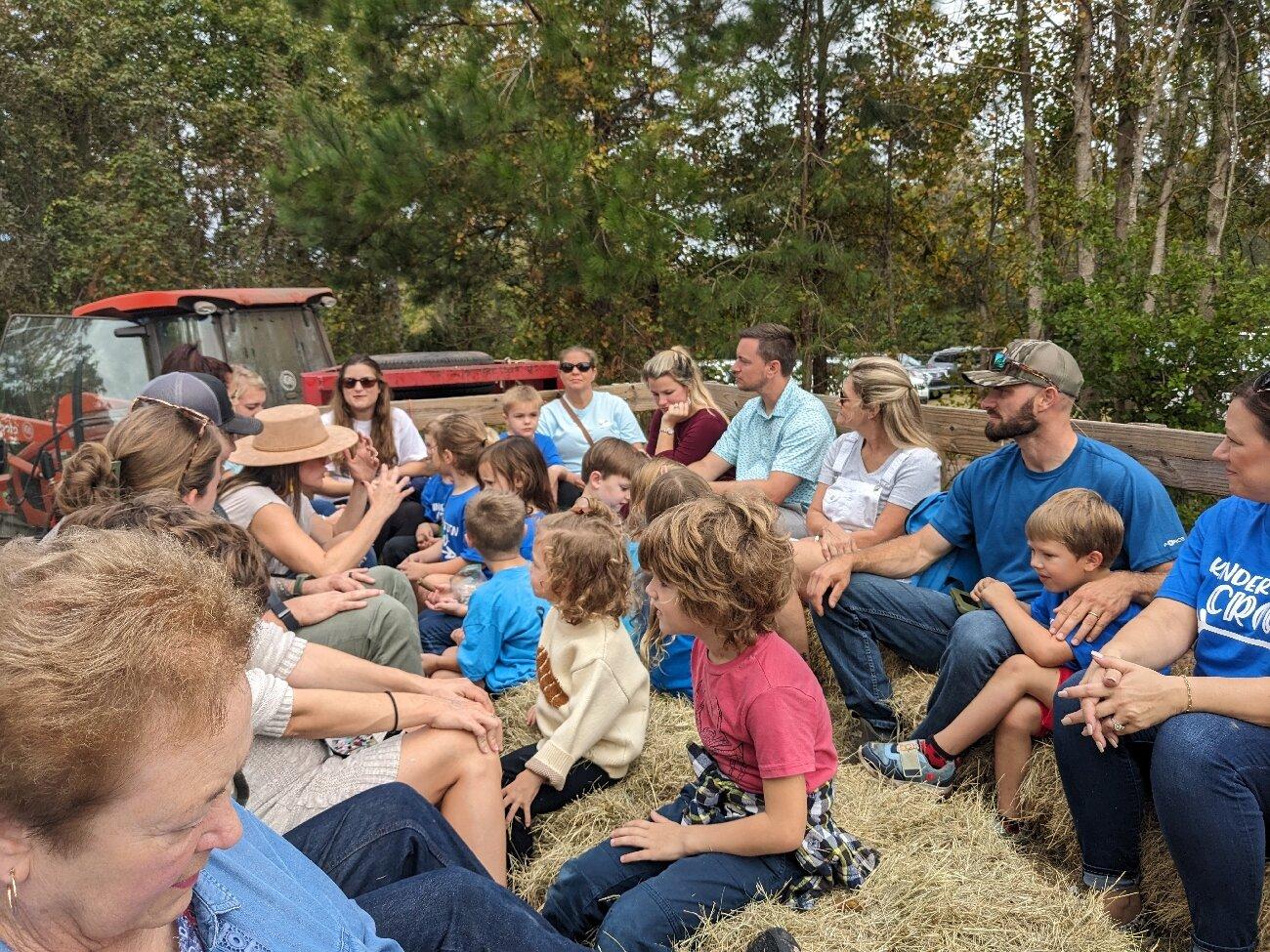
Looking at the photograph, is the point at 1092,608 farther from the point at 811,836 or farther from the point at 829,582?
the point at 811,836

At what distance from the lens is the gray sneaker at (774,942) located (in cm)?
207

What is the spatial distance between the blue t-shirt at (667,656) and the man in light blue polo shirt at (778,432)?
3.82 ft

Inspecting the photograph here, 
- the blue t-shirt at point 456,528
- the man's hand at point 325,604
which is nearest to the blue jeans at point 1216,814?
the man's hand at point 325,604

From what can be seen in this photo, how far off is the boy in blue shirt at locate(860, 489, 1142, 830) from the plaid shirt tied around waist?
0.72 m

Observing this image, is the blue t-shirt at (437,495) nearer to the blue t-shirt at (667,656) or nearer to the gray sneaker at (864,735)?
the blue t-shirt at (667,656)

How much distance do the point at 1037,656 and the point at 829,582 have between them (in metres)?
0.79

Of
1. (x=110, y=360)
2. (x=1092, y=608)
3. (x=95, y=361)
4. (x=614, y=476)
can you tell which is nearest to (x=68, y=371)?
(x=95, y=361)

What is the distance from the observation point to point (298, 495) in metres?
4.18

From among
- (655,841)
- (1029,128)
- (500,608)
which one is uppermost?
(1029,128)

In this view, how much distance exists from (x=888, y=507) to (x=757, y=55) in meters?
8.07

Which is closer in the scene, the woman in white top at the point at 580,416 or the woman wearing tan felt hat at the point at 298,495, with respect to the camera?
the woman wearing tan felt hat at the point at 298,495

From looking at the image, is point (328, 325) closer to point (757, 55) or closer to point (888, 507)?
point (757, 55)

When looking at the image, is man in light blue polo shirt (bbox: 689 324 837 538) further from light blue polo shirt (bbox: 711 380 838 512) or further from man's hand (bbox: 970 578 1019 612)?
man's hand (bbox: 970 578 1019 612)

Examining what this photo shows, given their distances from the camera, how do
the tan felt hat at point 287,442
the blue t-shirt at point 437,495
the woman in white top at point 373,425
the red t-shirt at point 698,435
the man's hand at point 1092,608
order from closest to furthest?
the man's hand at point 1092,608 < the tan felt hat at point 287,442 < the blue t-shirt at point 437,495 < the red t-shirt at point 698,435 < the woman in white top at point 373,425
